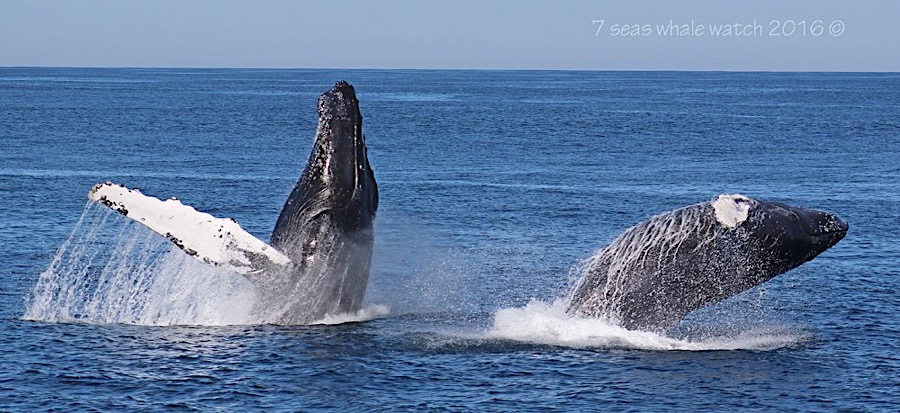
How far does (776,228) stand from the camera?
59.2 ft

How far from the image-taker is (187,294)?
2262cm

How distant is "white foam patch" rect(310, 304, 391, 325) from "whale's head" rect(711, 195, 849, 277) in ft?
21.8

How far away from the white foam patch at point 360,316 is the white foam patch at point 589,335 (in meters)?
2.06

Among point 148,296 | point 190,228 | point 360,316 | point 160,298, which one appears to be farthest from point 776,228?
point 148,296

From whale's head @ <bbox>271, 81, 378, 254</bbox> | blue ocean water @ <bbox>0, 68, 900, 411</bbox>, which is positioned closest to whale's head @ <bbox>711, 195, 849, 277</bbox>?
blue ocean water @ <bbox>0, 68, 900, 411</bbox>

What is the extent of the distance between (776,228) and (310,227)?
23.1ft

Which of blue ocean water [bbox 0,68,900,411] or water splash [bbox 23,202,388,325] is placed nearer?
blue ocean water [bbox 0,68,900,411]

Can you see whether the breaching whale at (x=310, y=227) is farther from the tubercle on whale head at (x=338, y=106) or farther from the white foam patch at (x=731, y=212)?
the white foam patch at (x=731, y=212)

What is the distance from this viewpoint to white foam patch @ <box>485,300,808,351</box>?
63.7 feet

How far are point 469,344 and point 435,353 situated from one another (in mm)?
773

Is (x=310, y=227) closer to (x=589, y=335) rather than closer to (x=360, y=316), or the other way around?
(x=360, y=316)

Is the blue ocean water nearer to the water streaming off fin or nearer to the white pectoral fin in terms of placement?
the water streaming off fin

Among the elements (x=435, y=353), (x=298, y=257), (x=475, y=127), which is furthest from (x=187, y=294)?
(x=475, y=127)

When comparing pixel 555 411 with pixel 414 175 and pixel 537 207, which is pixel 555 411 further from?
pixel 414 175
